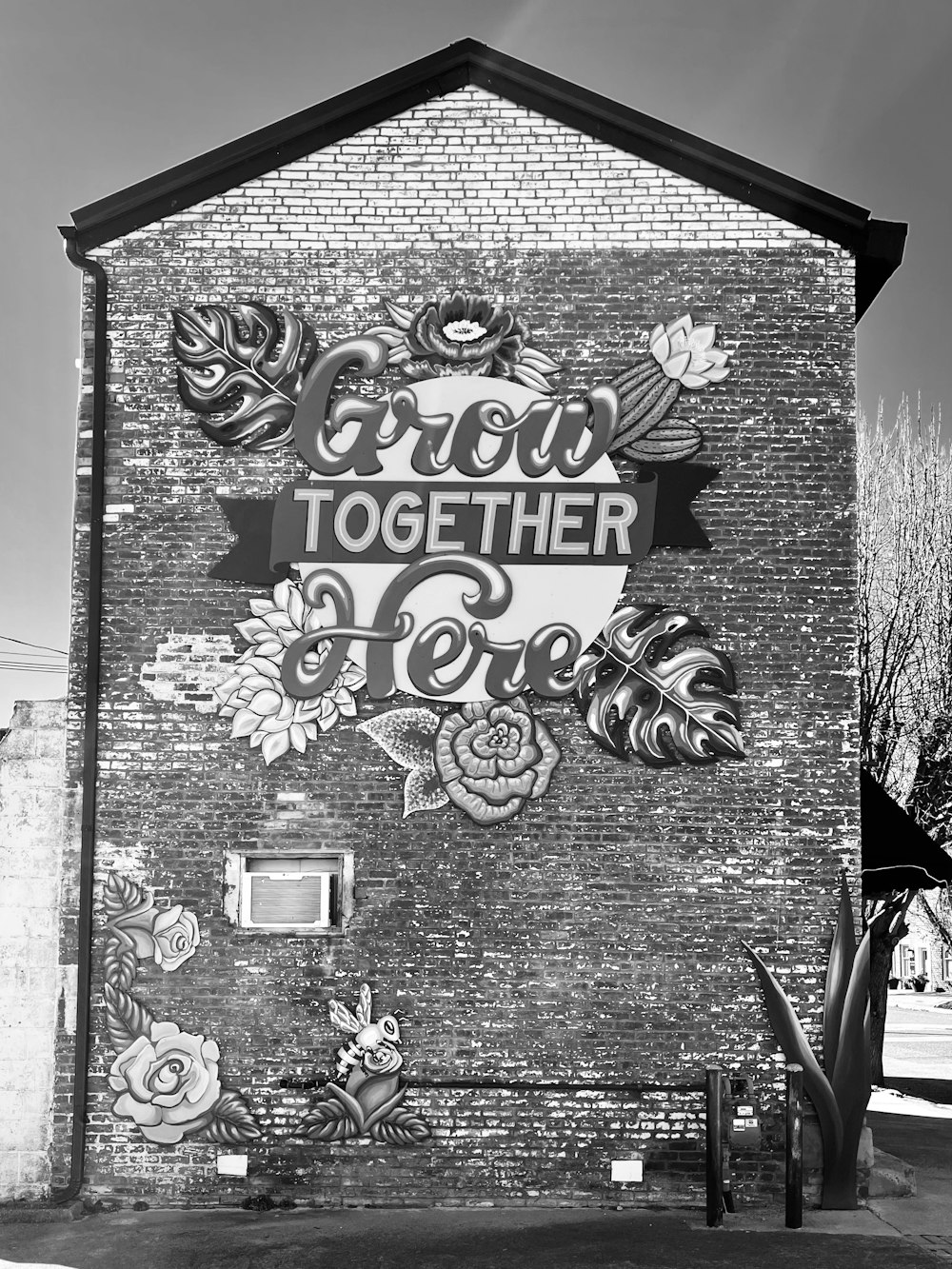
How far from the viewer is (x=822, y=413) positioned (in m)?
9.52

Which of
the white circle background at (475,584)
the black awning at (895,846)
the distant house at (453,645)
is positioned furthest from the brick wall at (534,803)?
the black awning at (895,846)

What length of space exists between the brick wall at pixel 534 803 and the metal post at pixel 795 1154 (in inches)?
20.5

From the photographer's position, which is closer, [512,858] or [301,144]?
[512,858]

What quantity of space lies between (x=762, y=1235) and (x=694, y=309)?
648 cm

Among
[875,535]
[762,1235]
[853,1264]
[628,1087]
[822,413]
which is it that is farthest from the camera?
Answer: [875,535]

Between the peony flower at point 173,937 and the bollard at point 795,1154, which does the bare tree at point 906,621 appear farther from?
the peony flower at point 173,937

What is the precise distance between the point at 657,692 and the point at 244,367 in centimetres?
393

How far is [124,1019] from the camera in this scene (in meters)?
9.01

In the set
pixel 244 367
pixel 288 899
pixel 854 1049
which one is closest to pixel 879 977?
pixel 854 1049

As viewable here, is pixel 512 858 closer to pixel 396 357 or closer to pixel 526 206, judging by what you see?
pixel 396 357

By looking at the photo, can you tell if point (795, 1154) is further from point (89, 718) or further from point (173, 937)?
point (89, 718)

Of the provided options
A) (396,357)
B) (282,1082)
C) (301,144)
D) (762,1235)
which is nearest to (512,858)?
(282,1082)

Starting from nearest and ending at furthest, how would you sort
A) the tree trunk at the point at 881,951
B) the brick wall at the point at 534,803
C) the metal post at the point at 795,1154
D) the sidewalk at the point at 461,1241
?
the sidewalk at the point at 461,1241, the metal post at the point at 795,1154, the brick wall at the point at 534,803, the tree trunk at the point at 881,951

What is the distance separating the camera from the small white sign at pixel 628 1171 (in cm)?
877
